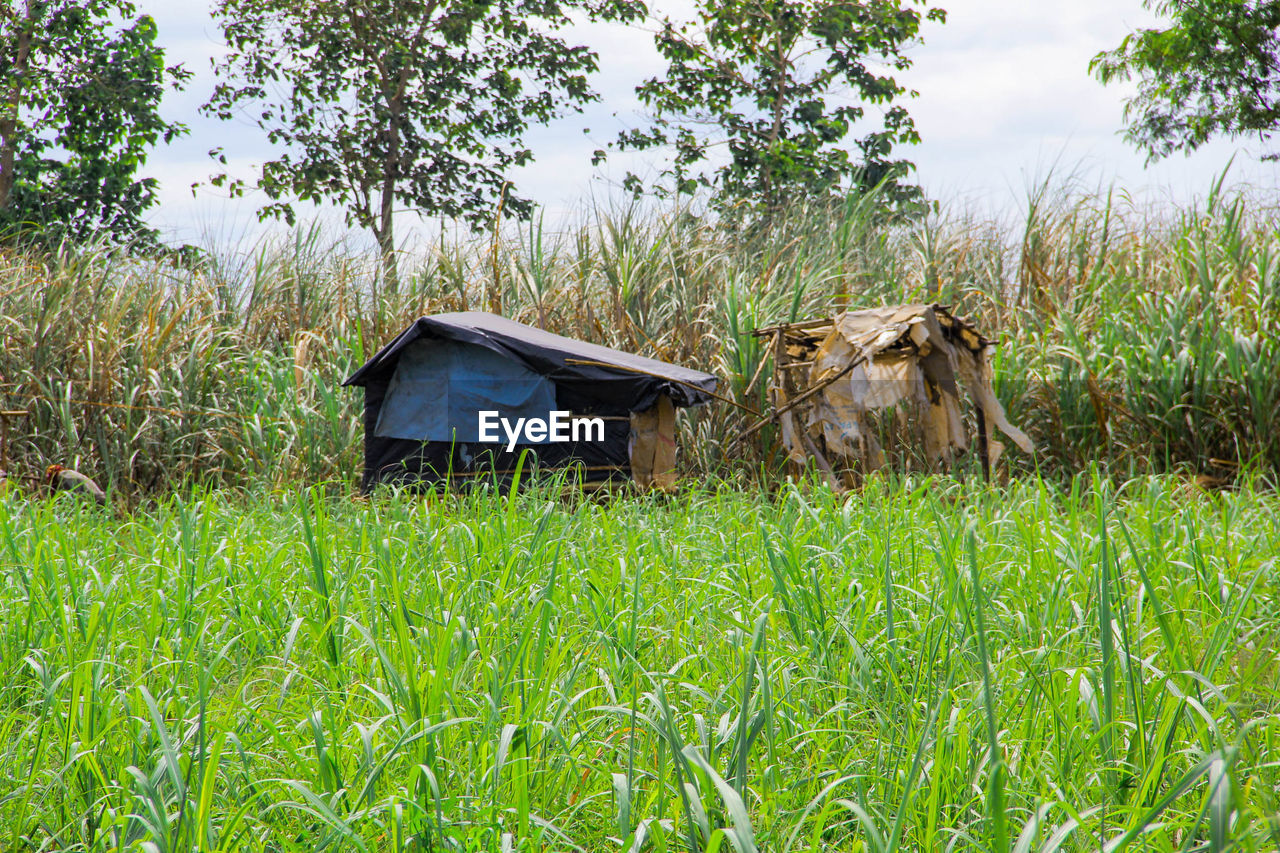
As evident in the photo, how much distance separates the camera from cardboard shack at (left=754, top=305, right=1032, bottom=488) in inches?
240

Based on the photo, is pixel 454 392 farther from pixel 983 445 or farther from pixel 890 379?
pixel 983 445

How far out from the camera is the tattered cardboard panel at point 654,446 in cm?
659

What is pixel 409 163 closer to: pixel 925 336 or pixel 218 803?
pixel 925 336

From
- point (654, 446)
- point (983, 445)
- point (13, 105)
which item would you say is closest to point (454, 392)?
point (654, 446)

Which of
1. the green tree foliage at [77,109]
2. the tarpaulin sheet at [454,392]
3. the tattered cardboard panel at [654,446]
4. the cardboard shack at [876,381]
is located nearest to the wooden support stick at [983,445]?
the cardboard shack at [876,381]

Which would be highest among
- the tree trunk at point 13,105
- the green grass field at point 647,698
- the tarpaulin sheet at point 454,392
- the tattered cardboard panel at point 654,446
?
the tree trunk at point 13,105

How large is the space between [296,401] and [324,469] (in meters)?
0.64

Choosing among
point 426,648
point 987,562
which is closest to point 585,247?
point 987,562

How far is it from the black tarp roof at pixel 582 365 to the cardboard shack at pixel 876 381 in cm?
70

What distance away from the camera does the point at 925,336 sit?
603 cm

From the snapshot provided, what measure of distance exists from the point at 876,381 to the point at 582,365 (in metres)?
1.84

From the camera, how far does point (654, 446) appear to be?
6.64 m

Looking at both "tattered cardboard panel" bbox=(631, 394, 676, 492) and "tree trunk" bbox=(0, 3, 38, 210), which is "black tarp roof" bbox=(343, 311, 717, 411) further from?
"tree trunk" bbox=(0, 3, 38, 210)

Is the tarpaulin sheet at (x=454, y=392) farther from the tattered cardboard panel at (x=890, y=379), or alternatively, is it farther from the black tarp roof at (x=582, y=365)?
the tattered cardboard panel at (x=890, y=379)
